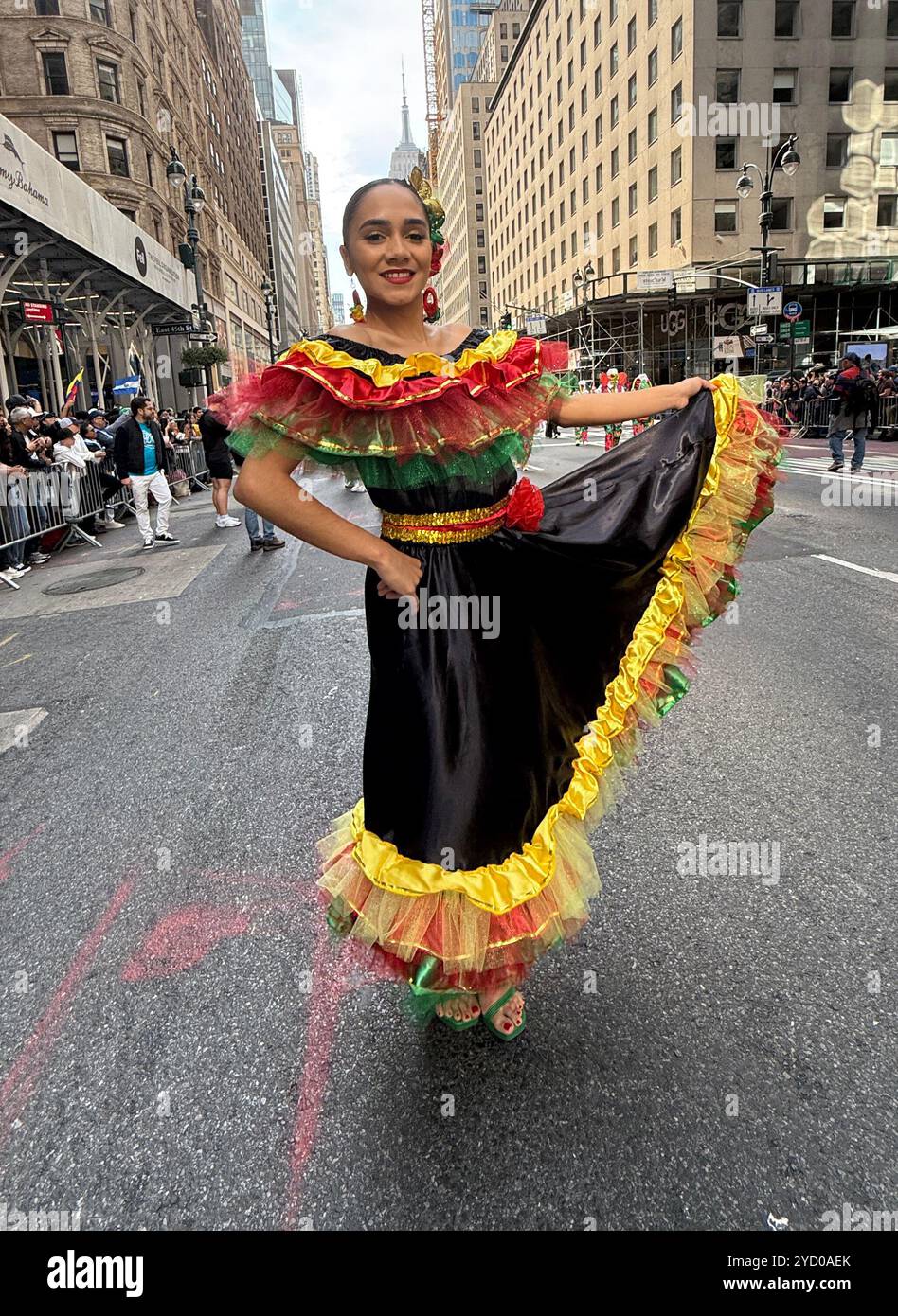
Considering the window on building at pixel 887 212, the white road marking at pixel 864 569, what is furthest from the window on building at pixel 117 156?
the white road marking at pixel 864 569

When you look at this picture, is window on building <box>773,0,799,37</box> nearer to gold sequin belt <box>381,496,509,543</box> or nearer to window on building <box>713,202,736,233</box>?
window on building <box>713,202,736,233</box>

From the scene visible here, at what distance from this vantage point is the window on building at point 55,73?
122 feet

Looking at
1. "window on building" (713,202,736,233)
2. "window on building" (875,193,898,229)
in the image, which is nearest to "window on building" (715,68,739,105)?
"window on building" (713,202,736,233)

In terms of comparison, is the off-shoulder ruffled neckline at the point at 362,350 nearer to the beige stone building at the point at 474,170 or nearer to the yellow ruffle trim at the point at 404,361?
the yellow ruffle trim at the point at 404,361

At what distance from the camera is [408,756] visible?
2018 mm

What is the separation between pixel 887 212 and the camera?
43.3 m

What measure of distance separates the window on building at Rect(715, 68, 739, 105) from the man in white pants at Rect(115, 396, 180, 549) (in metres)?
41.5

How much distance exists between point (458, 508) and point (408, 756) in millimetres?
641

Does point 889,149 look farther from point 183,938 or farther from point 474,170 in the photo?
point 474,170

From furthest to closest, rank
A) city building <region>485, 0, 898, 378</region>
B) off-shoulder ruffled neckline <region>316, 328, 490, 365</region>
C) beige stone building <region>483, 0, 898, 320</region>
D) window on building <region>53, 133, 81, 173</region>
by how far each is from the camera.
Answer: city building <region>485, 0, 898, 378</region> < beige stone building <region>483, 0, 898, 320</region> < window on building <region>53, 133, 81, 173</region> < off-shoulder ruffled neckline <region>316, 328, 490, 365</region>

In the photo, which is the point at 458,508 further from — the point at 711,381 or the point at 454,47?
the point at 454,47

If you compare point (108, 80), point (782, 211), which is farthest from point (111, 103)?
point (782, 211)

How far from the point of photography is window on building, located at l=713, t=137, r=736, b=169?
4031cm

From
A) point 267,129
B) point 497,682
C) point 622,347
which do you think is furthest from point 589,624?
point 267,129
